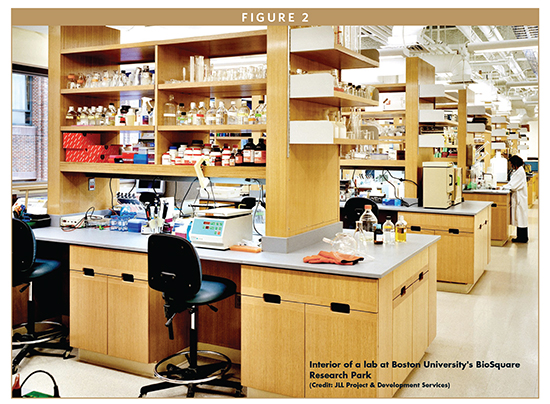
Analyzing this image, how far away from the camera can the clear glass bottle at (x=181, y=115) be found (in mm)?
3779

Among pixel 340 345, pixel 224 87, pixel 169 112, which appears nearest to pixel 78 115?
pixel 169 112

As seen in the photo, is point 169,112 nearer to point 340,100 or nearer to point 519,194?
point 340,100

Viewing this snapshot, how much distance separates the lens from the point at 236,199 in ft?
23.5

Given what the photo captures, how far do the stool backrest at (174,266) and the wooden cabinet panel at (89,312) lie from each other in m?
0.73

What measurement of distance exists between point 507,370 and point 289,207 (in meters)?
1.90

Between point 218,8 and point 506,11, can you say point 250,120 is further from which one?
point 506,11

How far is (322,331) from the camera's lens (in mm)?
2781

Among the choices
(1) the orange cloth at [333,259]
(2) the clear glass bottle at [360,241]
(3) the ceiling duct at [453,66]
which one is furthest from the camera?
(3) the ceiling duct at [453,66]

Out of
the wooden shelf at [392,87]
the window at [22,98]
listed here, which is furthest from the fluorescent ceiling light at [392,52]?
the window at [22,98]

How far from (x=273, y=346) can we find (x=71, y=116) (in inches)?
107

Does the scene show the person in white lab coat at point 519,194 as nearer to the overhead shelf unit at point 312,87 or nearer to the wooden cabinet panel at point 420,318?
the wooden cabinet panel at point 420,318

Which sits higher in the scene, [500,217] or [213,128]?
[213,128]

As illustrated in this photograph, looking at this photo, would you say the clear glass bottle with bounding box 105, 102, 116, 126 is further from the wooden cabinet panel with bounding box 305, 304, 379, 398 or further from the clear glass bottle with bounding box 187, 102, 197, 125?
the wooden cabinet panel with bounding box 305, 304, 379, 398

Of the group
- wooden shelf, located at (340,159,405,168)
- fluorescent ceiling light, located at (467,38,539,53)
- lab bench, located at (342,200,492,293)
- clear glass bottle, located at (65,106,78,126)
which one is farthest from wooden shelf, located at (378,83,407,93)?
clear glass bottle, located at (65,106,78,126)
